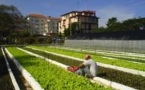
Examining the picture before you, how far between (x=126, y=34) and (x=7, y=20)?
51.9 m

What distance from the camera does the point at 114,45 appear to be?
4031 cm

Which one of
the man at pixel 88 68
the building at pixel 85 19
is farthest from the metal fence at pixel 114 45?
the building at pixel 85 19

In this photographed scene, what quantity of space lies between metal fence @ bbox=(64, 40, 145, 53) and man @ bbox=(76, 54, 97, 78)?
2012 centimetres

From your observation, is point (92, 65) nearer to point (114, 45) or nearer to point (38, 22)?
point (114, 45)

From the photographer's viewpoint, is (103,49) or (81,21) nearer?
(103,49)

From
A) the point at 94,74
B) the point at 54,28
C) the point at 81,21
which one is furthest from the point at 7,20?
the point at 54,28

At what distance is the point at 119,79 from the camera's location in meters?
14.4

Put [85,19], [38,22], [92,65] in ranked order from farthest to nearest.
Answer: [38,22] < [85,19] < [92,65]

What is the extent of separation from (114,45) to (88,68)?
85.9 ft

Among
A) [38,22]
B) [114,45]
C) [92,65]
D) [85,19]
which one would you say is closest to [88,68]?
[92,65]

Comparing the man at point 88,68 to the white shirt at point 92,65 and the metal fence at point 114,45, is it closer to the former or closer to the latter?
the white shirt at point 92,65

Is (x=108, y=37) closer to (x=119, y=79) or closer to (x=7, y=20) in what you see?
(x=119, y=79)

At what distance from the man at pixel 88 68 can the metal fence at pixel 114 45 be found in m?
20.1

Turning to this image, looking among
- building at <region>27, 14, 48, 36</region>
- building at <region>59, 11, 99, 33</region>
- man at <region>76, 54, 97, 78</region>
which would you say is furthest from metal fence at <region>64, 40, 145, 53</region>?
building at <region>27, 14, 48, 36</region>
